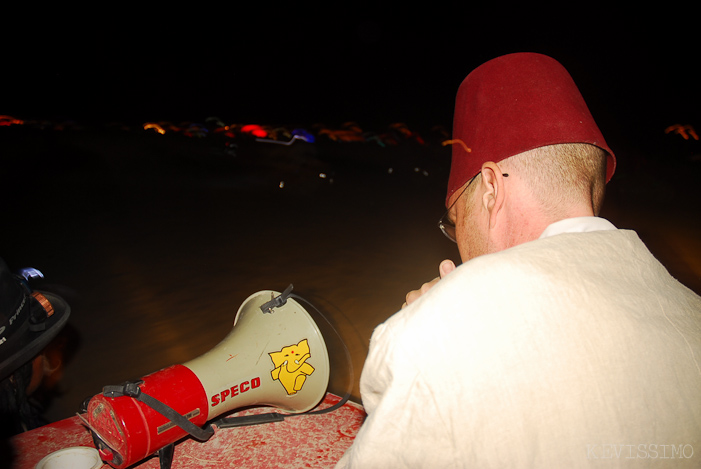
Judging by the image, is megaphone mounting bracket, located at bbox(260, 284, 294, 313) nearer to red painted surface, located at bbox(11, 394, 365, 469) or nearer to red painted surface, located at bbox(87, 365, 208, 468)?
red painted surface, located at bbox(87, 365, 208, 468)

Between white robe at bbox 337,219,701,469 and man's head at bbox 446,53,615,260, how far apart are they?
0.90 feet

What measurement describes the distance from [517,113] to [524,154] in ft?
0.39

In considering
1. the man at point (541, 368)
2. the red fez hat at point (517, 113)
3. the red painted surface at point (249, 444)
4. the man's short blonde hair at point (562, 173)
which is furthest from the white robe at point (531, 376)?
the red painted surface at point (249, 444)

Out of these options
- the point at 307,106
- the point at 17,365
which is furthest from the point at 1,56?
the point at 17,365

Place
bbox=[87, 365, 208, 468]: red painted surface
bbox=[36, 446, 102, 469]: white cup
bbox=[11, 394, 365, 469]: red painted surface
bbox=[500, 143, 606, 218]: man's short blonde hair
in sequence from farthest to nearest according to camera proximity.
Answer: bbox=[11, 394, 365, 469]: red painted surface → bbox=[36, 446, 102, 469]: white cup → bbox=[87, 365, 208, 468]: red painted surface → bbox=[500, 143, 606, 218]: man's short blonde hair

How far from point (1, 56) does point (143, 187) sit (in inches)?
812

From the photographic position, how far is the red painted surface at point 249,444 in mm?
1472

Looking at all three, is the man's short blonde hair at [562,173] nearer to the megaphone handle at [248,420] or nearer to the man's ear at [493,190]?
the man's ear at [493,190]

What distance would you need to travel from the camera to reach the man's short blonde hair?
0.98 meters

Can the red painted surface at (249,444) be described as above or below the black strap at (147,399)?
below

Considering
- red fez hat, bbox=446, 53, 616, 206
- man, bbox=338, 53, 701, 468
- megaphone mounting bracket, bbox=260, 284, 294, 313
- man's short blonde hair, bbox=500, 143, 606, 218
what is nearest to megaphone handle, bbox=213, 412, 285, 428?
megaphone mounting bracket, bbox=260, 284, 294, 313

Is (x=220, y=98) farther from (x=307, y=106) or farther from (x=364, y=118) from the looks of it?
(x=364, y=118)

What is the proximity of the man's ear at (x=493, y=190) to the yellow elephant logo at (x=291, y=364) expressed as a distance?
836mm

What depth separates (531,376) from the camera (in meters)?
0.67
